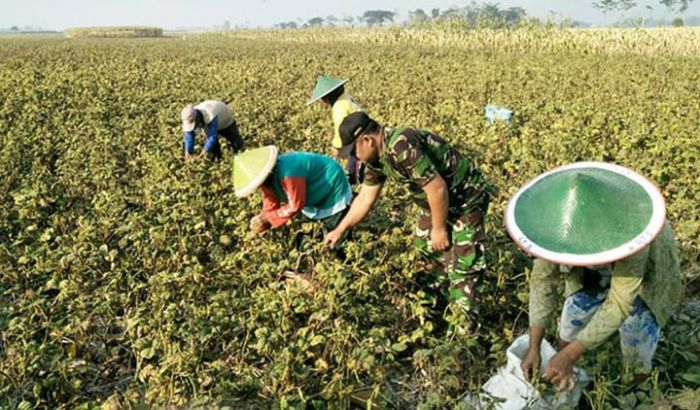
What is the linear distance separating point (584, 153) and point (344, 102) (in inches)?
106

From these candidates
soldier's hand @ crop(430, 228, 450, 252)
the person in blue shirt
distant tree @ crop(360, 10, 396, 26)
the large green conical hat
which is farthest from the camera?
distant tree @ crop(360, 10, 396, 26)

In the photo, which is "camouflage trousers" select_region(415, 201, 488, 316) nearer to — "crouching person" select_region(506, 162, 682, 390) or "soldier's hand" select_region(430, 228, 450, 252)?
"soldier's hand" select_region(430, 228, 450, 252)

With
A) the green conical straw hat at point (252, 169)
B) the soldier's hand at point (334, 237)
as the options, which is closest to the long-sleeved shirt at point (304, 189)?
the green conical straw hat at point (252, 169)

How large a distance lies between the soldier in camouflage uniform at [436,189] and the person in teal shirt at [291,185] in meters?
0.43

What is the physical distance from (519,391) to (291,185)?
1779 millimetres

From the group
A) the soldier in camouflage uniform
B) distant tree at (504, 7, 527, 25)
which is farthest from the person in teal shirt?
distant tree at (504, 7, 527, 25)

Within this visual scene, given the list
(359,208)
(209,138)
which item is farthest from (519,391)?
(209,138)

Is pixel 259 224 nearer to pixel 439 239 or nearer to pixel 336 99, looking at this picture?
pixel 439 239

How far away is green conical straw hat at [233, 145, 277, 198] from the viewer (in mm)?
3248

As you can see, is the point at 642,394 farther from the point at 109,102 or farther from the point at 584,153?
the point at 109,102

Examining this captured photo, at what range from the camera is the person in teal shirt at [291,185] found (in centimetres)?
330

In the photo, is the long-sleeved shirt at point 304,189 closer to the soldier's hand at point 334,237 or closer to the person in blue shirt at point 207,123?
the soldier's hand at point 334,237

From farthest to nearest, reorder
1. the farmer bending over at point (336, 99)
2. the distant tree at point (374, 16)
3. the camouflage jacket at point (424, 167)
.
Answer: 1. the distant tree at point (374, 16)
2. the farmer bending over at point (336, 99)
3. the camouflage jacket at point (424, 167)

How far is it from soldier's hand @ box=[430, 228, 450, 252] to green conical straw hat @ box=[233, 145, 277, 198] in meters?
0.96
